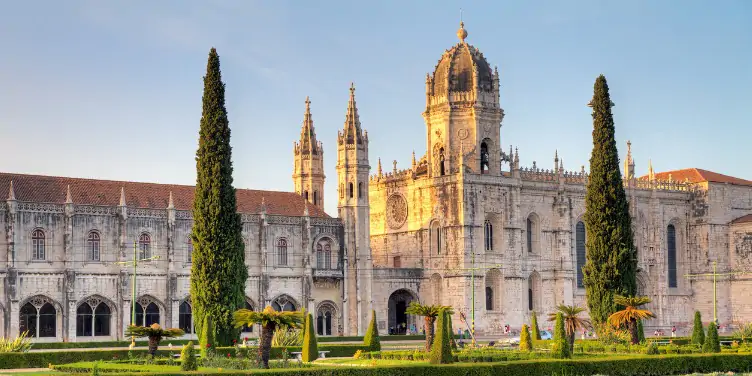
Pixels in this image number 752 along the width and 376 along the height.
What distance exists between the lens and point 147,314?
7012 cm

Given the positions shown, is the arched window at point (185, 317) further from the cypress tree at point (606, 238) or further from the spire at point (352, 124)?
the cypress tree at point (606, 238)

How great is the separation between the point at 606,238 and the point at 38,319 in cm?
3156

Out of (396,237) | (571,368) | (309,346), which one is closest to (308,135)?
(396,237)

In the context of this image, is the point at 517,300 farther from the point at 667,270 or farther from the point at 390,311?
the point at 667,270

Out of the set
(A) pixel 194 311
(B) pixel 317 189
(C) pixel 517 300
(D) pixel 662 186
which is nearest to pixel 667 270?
(D) pixel 662 186

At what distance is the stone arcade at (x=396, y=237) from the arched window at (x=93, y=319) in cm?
12

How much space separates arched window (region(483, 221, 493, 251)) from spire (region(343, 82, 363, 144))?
10.9m

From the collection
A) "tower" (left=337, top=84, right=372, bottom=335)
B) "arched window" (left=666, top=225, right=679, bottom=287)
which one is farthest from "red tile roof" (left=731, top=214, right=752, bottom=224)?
"tower" (left=337, top=84, right=372, bottom=335)

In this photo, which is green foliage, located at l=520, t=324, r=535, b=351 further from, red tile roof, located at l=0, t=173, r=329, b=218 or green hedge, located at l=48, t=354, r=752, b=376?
red tile roof, located at l=0, t=173, r=329, b=218

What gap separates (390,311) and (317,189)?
9.87m

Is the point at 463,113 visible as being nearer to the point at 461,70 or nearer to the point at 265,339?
the point at 461,70

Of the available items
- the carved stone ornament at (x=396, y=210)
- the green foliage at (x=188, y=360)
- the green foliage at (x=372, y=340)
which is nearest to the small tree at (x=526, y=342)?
the green foliage at (x=372, y=340)

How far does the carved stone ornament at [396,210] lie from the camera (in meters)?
85.9

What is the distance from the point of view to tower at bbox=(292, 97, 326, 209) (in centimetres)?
8206
